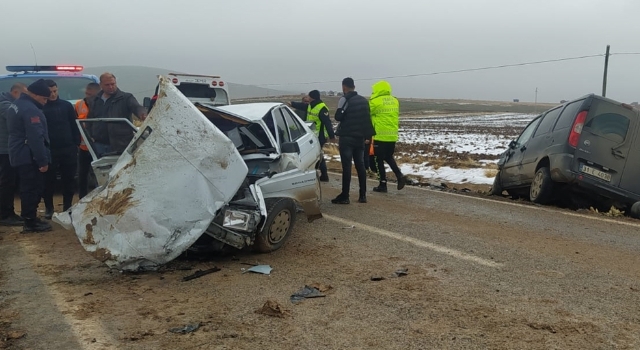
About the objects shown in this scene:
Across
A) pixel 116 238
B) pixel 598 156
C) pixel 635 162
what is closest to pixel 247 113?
pixel 116 238

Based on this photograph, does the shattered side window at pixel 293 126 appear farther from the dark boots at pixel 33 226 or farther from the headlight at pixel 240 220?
the dark boots at pixel 33 226

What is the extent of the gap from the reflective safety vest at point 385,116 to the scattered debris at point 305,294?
17.4 feet

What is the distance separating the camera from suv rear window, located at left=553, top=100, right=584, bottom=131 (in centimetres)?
774

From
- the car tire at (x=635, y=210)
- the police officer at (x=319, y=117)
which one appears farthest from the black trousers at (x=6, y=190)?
the car tire at (x=635, y=210)

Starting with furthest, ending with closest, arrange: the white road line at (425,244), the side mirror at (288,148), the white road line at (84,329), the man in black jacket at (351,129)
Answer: the man in black jacket at (351,129), the side mirror at (288,148), the white road line at (425,244), the white road line at (84,329)

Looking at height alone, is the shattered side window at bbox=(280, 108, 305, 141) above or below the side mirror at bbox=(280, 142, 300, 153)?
above

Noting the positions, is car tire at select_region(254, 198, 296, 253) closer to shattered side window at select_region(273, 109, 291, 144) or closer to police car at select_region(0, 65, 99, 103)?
shattered side window at select_region(273, 109, 291, 144)

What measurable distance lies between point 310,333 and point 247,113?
3568 mm

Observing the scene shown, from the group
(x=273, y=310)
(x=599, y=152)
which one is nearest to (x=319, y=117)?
(x=599, y=152)

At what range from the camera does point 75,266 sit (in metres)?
5.10

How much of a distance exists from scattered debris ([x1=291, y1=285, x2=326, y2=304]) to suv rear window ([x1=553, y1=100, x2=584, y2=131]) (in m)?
5.22

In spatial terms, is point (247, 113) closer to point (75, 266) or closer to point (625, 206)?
point (75, 266)

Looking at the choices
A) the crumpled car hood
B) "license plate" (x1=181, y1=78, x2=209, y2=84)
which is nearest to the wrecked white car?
the crumpled car hood

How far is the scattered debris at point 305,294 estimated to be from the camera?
4.08m
